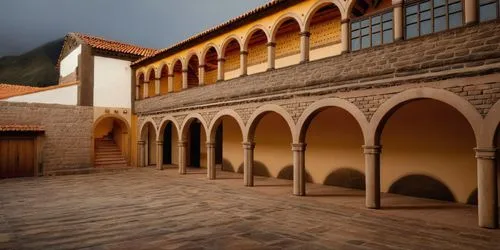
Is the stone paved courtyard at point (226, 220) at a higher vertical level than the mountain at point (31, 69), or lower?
lower

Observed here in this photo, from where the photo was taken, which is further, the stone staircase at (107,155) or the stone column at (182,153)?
the stone staircase at (107,155)

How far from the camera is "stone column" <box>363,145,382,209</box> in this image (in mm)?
8914

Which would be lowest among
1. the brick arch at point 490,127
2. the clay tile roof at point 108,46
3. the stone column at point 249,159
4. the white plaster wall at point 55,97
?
the stone column at point 249,159

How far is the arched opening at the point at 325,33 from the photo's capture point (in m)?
12.5

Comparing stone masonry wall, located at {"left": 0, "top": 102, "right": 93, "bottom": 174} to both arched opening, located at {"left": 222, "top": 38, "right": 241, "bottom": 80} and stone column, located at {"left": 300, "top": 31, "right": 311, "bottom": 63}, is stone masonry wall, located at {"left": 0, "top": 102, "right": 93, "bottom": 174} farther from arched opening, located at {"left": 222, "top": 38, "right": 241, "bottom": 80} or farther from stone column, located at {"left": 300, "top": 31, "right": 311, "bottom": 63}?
stone column, located at {"left": 300, "top": 31, "right": 311, "bottom": 63}

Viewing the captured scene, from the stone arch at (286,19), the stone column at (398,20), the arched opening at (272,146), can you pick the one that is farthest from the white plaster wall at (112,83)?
the stone column at (398,20)

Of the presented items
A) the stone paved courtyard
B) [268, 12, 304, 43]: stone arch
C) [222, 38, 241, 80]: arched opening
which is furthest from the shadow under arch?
[222, 38, 241, 80]: arched opening

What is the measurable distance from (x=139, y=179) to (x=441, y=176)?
40.4 ft

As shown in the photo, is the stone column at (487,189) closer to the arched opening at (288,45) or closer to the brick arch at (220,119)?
the brick arch at (220,119)

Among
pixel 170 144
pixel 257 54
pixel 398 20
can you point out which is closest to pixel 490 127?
pixel 398 20

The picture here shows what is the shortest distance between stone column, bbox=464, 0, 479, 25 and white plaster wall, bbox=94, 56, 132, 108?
18.3 metres

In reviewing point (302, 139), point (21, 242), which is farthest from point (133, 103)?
point (21, 242)

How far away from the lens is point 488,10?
286 inches

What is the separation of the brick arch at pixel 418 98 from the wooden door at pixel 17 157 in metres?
16.4
